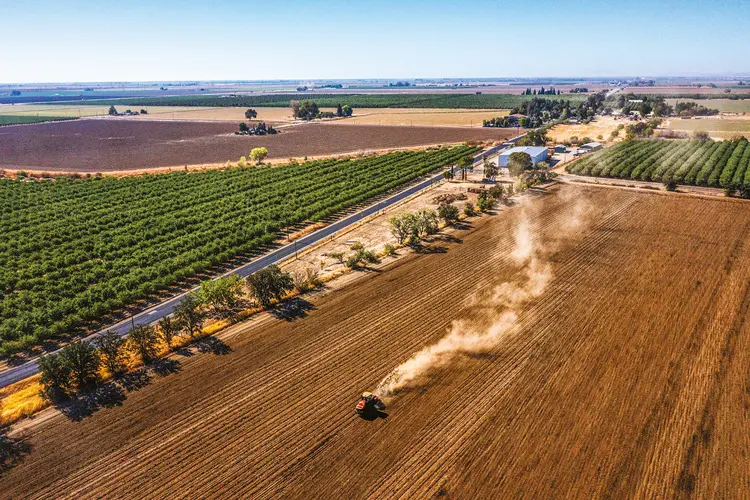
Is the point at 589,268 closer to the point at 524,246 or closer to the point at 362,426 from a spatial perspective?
the point at 524,246

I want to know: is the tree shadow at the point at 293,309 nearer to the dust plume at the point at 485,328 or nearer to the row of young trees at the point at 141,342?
the row of young trees at the point at 141,342

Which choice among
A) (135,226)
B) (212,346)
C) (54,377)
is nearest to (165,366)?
(212,346)

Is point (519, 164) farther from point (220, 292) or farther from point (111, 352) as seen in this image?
point (111, 352)

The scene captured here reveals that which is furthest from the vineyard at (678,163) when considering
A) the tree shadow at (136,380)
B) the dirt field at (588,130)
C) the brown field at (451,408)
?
the tree shadow at (136,380)

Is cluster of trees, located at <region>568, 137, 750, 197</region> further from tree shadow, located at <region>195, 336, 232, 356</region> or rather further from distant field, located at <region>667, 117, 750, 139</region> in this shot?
tree shadow, located at <region>195, 336, 232, 356</region>

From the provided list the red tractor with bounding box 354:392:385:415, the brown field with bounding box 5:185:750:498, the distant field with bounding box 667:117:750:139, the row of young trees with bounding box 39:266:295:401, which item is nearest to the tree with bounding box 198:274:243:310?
the row of young trees with bounding box 39:266:295:401

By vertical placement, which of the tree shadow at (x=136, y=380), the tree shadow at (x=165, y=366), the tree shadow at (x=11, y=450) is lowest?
the tree shadow at (x=11, y=450)
